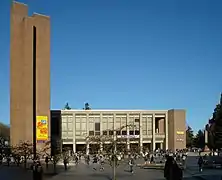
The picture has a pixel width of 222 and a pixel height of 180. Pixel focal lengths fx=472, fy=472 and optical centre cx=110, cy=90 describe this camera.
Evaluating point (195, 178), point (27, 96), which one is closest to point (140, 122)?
point (27, 96)

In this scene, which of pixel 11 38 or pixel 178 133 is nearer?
pixel 11 38

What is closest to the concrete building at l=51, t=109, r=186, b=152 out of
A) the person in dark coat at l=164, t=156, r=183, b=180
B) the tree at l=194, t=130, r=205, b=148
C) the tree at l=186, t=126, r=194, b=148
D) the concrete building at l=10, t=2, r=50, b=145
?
the tree at l=194, t=130, r=205, b=148

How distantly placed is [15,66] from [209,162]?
62.4 meters

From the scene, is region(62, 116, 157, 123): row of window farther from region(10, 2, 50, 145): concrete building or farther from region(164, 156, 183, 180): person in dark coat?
region(164, 156, 183, 180): person in dark coat

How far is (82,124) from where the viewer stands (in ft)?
434

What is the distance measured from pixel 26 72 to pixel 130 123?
40.3 metres

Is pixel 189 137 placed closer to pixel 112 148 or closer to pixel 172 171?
pixel 112 148

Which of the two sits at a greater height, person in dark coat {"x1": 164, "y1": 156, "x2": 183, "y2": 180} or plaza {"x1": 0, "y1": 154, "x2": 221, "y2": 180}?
person in dark coat {"x1": 164, "y1": 156, "x2": 183, "y2": 180}

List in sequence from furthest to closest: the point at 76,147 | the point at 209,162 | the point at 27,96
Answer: the point at 76,147 → the point at 27,96 → the point at 209,162

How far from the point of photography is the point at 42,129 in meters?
96.0

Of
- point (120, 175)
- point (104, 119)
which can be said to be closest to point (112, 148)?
point (120, 175)

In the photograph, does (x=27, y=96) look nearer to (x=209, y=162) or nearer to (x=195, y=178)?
(x=209, y=162)

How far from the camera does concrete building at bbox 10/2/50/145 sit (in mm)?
101938

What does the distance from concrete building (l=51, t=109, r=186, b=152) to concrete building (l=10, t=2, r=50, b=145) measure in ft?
88.2
